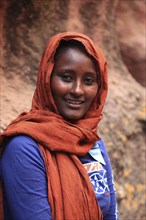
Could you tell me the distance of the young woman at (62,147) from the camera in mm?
1722

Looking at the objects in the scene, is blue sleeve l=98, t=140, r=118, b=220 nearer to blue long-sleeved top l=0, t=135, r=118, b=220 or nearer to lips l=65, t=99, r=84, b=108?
lips l=65, t=99, r=84, b=108

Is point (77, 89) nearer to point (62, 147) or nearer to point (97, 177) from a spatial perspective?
point (62, 147)

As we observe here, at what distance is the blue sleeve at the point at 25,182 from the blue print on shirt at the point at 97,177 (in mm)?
269


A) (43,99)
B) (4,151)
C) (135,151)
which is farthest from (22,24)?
(4,151)

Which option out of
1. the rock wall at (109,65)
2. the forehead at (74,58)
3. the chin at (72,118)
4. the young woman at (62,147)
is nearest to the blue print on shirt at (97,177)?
the young woman at (62,147)

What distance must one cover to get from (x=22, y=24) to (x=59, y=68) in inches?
69.5

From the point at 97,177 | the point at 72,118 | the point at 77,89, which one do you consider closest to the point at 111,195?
the point at 97,177

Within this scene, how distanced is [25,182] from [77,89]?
0.48m

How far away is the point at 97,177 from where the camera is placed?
1975 mm

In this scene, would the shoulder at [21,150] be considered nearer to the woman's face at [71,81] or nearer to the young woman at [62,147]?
the young woman at [62,147]

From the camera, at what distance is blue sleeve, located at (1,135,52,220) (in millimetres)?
1710

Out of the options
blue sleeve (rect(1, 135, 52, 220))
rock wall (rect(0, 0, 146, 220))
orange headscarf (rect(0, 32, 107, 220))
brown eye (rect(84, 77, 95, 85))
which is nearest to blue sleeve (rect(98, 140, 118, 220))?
orange headscarf (rect(0, 32, 107, 220))

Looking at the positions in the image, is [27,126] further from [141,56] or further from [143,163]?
[141,56]

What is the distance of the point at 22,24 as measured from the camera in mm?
3609
